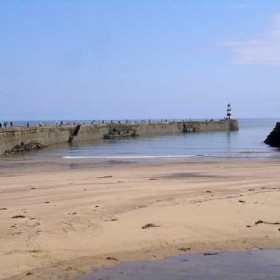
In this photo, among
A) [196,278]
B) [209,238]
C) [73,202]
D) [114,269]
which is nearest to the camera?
[196,278]

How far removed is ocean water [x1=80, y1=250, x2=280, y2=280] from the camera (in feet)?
20.9

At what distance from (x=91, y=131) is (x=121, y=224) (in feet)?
181

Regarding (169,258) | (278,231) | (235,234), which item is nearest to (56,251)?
(169,258)

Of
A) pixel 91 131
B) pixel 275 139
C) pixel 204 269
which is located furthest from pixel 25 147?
pixel 204 269

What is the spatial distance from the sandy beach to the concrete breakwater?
2679 centimetres

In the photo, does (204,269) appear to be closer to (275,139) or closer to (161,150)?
(161,150)

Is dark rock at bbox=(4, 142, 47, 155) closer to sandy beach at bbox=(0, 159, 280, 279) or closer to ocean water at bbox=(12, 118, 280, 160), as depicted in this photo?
ocean water at bbox=(12, 118, 280, 160)

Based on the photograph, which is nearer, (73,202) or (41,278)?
(41,278)

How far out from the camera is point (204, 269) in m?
6.68

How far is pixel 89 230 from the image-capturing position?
28.7 ft

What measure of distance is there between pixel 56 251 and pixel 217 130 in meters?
91.5

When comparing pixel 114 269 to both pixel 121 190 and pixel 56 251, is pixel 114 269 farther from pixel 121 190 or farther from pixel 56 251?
pixel 121 190

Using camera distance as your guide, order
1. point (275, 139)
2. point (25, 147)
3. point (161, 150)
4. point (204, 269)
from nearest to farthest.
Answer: point (204, 269), point (161, 150), point (25, 147), point (275, 139)

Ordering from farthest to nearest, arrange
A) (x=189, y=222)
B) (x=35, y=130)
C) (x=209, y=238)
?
1. (x=35, y=130)
2. (x=189, y=222)
3. (x=209, y=238)
